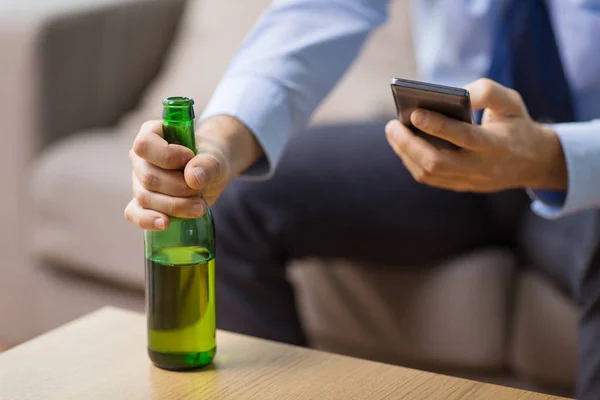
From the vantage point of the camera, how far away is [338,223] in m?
1.36

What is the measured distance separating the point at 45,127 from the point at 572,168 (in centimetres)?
122

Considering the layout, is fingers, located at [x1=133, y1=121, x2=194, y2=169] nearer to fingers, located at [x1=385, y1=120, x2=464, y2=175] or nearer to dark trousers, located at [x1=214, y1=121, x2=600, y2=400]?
fingers, located at [x1=385, y1=120, x2=464, y2=175]

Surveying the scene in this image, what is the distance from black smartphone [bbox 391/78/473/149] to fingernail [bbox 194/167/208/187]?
0.19m

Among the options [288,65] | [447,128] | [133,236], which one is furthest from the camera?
[133,236]

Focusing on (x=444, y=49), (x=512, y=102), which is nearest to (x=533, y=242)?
(x=444, y=49)

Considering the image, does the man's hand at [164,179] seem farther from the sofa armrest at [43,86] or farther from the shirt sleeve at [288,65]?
the sofa armrest at [43,86]

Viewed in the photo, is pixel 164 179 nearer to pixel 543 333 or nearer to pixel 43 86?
pixel 543 333

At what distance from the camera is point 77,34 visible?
1908 mm

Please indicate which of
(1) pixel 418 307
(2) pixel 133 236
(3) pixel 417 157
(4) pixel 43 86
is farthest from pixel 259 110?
(4) pixel 43 86

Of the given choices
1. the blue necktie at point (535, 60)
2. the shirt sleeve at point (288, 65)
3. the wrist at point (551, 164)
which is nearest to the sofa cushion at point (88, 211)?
the shirt sleeve at point (288, 65)

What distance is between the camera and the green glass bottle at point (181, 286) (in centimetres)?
78

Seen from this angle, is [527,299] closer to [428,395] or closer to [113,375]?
[428,395]

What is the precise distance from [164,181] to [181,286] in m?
0.09

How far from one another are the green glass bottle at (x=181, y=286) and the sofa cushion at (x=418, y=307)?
0.73 metres
